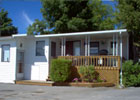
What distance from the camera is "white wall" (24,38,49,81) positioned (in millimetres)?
14461

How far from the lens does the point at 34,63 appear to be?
14.9m

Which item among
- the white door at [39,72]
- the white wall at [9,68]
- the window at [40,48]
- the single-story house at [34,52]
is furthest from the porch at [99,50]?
the white wall at [9,68]

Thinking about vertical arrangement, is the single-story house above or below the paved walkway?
above

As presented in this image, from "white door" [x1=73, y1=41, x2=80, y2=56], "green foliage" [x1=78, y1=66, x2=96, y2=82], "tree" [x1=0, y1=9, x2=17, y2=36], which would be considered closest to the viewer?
"green foliage" [x1=78, y1=66, x2=96, y2=82]

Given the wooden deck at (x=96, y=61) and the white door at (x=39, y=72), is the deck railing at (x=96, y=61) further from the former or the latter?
the white door at (x=39, y=72)

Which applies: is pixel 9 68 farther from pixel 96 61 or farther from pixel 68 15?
pixel 68 15

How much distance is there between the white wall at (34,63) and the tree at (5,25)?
17.8 meters

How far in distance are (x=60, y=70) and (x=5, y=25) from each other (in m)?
22.7

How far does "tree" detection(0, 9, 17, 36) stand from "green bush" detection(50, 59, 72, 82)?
70.0 feet

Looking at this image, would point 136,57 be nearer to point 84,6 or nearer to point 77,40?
point 77,40

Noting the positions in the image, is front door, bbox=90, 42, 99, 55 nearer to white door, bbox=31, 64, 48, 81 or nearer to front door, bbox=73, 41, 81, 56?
front door, bbox=73, 41, 81, 56

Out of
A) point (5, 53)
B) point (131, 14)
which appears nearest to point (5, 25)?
point (5, 53)

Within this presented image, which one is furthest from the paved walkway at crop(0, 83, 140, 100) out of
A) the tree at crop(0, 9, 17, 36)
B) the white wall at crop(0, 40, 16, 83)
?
the tree at crop(0, 9, 17, 36)

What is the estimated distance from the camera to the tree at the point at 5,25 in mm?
31266
